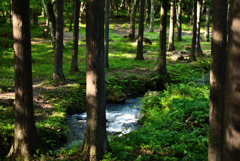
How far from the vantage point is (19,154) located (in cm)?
587

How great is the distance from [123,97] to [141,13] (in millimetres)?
9299

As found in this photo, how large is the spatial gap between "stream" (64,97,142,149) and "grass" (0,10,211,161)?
1.19 ft

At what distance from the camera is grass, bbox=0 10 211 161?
20.9 feet

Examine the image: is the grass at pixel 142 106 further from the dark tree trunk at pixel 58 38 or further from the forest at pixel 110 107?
the dark tree trunk at pixel 58 38

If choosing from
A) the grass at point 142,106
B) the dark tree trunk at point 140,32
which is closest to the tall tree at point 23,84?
the grass at point 142,106

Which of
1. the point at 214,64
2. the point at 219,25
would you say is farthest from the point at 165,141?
the point at 219,25

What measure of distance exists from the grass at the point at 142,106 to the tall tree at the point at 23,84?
48 centimetres

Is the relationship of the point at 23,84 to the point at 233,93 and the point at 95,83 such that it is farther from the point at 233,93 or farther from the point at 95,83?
the point at 233,93

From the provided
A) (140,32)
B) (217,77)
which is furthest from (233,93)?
(140,32)

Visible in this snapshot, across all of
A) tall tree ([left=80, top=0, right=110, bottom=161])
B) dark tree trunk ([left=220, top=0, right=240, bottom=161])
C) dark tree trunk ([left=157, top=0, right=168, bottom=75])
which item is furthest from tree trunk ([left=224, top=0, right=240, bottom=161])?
dark tree trunk ([left=157, top=0, right=168, bottom=75])

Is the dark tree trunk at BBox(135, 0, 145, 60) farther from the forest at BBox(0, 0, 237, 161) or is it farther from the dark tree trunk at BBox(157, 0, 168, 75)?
the forest at BBox(0, 0, 237, 161)

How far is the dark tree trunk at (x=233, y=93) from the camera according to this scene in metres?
1.97

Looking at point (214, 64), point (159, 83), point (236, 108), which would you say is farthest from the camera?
point (159, 83)

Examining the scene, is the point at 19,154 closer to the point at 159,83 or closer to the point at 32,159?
the point at 32,159
